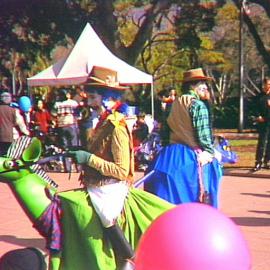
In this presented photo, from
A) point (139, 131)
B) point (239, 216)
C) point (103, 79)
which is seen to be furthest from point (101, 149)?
point (139, 131)

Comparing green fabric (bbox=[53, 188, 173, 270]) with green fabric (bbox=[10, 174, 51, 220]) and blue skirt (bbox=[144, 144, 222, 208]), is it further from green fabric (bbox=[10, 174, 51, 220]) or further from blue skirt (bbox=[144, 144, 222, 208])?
blue skirt (bbox=[144, 144, 222, 208])

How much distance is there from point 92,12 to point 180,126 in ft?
60.0

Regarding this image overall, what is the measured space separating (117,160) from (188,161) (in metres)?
1.72

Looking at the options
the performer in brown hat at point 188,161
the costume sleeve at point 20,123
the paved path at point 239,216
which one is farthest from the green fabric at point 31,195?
the costume sleeve at point 20,123

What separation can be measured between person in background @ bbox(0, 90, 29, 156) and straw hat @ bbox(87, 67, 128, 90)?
7831 millimetres

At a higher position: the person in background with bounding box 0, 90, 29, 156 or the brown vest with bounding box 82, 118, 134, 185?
the brown vest with bounding box 82, 118, 134, 185

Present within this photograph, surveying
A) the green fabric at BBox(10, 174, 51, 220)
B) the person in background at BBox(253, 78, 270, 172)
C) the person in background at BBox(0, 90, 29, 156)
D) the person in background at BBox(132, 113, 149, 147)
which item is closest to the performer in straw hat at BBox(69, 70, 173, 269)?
the green fabric at BBox(10, 174, 51, 220)

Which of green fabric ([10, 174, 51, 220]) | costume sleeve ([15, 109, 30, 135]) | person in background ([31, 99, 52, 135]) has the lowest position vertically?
person in background ([31, 99, 52, 135])

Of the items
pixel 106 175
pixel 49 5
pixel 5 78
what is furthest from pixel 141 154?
pixel 5 78

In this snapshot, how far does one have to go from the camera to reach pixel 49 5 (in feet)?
81.8

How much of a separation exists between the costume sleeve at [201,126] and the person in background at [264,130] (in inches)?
277

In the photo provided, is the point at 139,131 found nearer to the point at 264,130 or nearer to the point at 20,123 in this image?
the point at 264,130

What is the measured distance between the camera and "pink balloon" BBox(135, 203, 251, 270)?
2.40 m

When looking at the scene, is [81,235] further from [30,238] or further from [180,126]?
[30,238]
